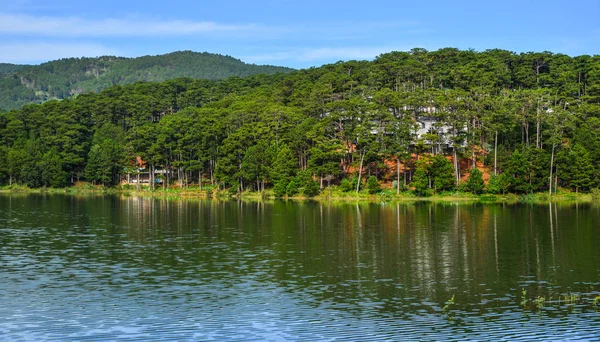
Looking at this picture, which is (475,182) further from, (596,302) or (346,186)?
(596,302)

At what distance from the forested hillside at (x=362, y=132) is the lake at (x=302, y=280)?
36108mm

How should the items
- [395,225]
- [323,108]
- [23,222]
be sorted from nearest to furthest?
[395,225]
[23,222]
[323,108]

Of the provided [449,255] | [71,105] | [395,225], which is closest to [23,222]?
[395,225]

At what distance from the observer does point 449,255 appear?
43188mm

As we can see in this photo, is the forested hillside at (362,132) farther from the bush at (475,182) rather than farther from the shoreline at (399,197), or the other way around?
the shoreline at (399,197)

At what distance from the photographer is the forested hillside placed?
101 meters

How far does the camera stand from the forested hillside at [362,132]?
10081 cm

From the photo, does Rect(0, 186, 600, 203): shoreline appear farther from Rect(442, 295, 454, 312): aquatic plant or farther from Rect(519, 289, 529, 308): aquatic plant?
Rect(442, 295, 454, 312): aquatic plant

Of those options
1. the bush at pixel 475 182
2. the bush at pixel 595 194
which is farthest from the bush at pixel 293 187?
the bush at pixel 595 194

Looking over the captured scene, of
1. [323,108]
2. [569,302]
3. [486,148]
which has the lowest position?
[569,302]

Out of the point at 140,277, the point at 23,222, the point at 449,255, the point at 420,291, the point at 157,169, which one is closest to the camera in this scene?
the point at 420,291

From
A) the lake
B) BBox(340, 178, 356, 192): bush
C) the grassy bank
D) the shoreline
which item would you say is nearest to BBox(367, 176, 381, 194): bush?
the grassy bank

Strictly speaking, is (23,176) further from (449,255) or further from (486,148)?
(449,255)

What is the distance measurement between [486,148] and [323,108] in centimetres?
2898
